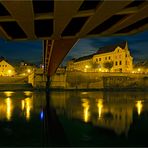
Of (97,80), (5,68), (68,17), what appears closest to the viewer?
(68,17)

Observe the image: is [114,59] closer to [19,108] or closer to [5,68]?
[5,68]

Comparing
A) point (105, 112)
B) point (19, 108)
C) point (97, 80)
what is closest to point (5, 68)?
point (97, 80)

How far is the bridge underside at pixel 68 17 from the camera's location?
36.0 feet

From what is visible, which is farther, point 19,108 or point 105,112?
point 19,108

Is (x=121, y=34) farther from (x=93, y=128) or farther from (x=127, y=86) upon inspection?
(x=127, y=86)

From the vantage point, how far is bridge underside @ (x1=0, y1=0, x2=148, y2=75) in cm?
1096

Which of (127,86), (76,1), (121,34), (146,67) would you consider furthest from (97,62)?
(76,1)

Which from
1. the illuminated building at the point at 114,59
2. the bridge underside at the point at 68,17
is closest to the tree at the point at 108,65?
the illuminated building at the point at 114,59

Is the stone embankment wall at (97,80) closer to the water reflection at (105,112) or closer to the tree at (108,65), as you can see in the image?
the tree at (108,65)

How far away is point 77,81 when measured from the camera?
8169 centimetres

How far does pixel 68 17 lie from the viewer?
40.9 ft

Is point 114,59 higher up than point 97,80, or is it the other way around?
point 114,59

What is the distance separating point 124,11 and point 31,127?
8749 millimetres

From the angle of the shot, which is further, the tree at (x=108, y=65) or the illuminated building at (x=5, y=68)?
the illuminated building at (x=5, y=68)
